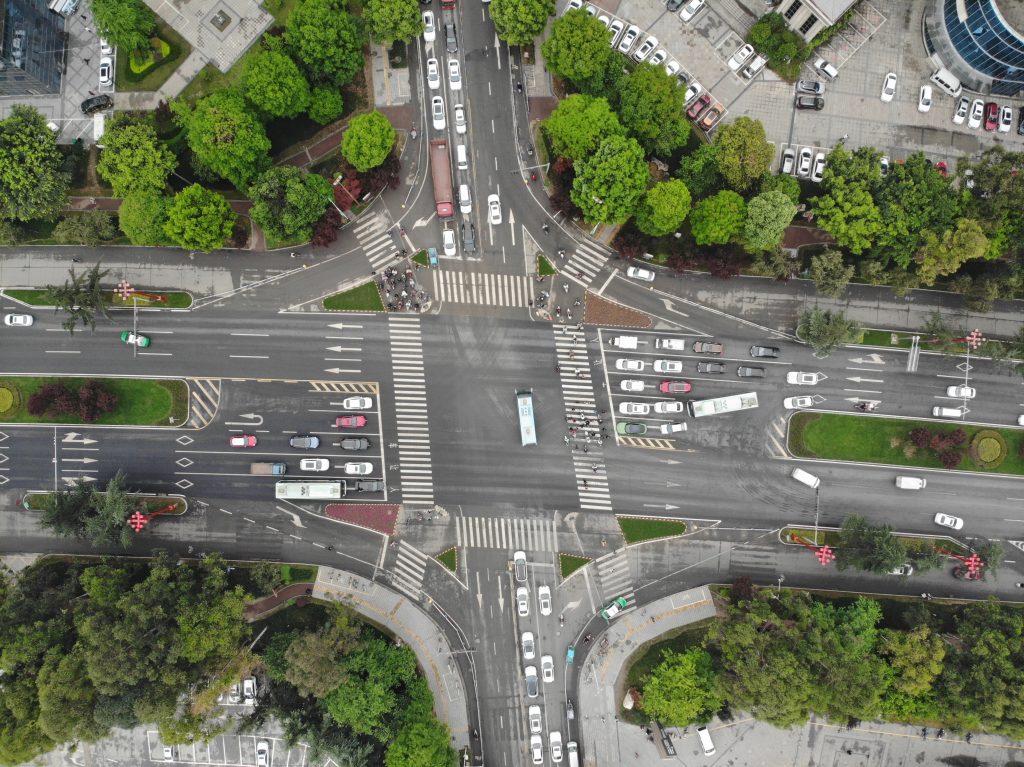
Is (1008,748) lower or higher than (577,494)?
lower

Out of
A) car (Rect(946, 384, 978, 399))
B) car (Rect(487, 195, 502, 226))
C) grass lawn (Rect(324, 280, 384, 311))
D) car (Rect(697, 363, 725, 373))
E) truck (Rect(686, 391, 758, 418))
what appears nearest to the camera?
truck (Rect(686, 391, 758, 418))

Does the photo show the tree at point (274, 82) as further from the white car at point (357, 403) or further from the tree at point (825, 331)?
the tree at point (825, 331)

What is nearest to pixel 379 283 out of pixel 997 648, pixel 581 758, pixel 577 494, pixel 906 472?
pixel 577 494

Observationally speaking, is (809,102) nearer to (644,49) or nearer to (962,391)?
(644,49)

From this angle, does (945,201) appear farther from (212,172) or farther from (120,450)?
(120,450)

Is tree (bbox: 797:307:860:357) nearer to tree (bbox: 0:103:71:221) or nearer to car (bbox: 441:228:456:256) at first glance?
car (bbox: 441:228:456:256)

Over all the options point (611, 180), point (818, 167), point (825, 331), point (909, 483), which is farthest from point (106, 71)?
point (909, 483)

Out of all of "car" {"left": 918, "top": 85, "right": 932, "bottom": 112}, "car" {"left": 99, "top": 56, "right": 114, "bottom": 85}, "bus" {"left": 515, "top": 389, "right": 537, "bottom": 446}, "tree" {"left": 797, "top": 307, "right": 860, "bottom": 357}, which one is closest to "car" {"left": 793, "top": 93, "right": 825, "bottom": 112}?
"car" {"left": 918, "top": 85, "right": 932, "bottom": 112}
